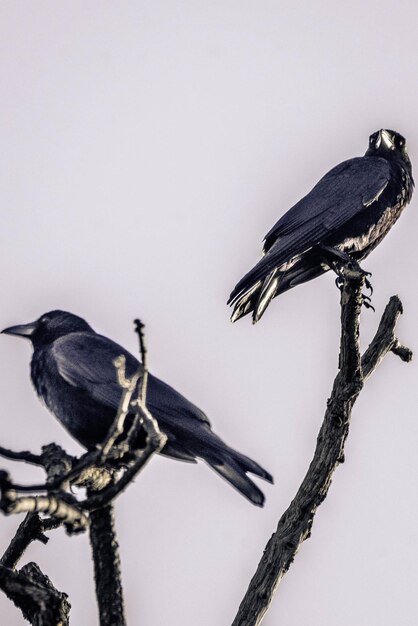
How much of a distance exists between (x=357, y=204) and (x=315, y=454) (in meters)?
3.59

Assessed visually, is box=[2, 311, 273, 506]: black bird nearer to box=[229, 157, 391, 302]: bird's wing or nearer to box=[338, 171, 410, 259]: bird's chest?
box=[229, 157, 391, 302]: bird's wing

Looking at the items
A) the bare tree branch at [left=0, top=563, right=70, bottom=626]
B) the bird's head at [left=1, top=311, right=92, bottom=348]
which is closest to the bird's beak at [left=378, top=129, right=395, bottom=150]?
the bird's head at [left=1, top=311, right=92, bottom=348]

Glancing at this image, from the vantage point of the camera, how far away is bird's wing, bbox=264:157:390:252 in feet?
27.5

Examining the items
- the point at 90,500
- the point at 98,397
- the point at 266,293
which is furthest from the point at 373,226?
the point at 90,500

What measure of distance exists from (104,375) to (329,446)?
1424mm

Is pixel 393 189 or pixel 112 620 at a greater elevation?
pixel 393 189

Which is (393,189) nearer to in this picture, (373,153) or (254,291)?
(373,153)

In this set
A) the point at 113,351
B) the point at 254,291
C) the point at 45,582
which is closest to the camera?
the point at 45,582

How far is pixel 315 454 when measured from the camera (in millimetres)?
5461

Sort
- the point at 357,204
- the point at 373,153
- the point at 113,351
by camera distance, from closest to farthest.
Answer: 1. the point at 113,351
2. the point at 357,204
3. the point at 373,153

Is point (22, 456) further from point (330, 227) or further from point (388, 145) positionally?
point (388, 145)

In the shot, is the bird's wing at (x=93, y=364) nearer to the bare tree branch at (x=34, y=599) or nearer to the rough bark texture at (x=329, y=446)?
the rough bark texture at (x=329, y=446)

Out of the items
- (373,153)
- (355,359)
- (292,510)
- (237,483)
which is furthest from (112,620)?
(373,153)

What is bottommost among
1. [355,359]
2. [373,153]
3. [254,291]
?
[355,359]
